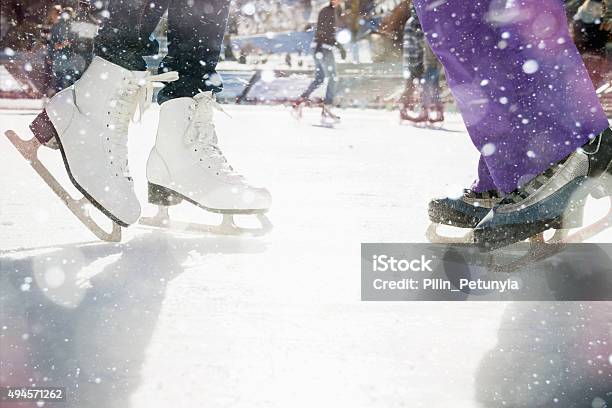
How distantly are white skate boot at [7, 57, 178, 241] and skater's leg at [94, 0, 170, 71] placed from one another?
2 cm

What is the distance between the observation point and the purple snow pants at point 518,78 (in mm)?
795

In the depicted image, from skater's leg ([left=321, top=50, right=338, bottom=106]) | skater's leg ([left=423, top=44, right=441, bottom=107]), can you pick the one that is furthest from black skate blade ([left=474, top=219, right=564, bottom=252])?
skater's leg ([left=321, top=50, right=338, bottom=106])

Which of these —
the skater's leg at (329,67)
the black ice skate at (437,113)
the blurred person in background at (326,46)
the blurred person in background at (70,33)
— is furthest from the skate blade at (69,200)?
the skater's leg at (329,67)

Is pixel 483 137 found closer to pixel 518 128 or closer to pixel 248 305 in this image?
pixel 518 128

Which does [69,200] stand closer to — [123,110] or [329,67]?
[123,110]

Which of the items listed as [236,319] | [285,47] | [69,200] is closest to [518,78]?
[236,319]

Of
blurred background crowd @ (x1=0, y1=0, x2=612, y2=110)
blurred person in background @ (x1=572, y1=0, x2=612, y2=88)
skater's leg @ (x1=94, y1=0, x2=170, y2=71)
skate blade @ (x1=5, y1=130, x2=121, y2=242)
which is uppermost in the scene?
skater's leg @ (x1=94, y1=0, x2=170, y2=71)

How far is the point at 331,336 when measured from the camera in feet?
2.15

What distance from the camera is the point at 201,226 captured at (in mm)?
1032

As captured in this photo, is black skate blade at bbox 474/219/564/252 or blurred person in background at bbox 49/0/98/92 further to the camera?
blurred person in background at bbox 49/0/98/92

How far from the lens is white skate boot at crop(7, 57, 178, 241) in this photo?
3.04 ft

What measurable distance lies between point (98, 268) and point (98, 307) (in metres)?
0.14

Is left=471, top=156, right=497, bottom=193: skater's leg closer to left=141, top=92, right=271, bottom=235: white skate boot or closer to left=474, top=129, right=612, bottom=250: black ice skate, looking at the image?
left=474, top=129, right=612, bottom=250: black ice skate

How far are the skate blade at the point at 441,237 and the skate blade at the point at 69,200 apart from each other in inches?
19.5
